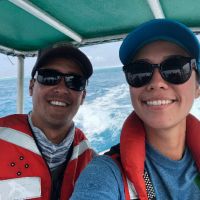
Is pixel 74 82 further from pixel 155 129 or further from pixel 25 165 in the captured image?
pixel 155 129

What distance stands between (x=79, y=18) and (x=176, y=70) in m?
1.38

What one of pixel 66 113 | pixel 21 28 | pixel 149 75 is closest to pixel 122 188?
pixel 149 75

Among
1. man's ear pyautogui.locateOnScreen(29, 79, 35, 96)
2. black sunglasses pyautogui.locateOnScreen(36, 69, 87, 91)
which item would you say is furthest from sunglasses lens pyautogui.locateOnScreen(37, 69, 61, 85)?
man's ear pyautogui.locateOnScreen(29, 79, 35, 96)

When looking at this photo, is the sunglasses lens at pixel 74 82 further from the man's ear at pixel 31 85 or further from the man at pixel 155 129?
the man at pixel 155 129

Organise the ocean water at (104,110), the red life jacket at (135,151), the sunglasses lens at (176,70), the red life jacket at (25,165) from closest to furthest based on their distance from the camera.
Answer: the red life jacket at (135,151) → the sunglasses lens at (176,70) → the red life jacket at (25,165) → the ocean water at (104,110)

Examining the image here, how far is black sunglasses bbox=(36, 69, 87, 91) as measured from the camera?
Result: 91.4 inches

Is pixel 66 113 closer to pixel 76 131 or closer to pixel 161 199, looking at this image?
pixel 76 131

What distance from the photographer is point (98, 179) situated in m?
1.25

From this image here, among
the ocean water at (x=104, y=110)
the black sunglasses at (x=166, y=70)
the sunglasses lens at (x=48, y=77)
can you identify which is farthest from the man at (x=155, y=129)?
the ocean water at (x=104, y=110)

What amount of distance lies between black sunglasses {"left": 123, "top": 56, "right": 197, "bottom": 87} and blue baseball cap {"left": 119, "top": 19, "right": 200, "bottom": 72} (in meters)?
0.08

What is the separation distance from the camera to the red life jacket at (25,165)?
78.3 inches

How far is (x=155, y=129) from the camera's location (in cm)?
149

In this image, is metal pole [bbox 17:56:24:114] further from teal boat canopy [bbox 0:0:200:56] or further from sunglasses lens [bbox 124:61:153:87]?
sunglasses lens [bbox 124:61:153:87]

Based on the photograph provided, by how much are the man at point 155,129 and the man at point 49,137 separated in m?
0.75
